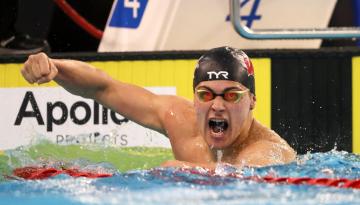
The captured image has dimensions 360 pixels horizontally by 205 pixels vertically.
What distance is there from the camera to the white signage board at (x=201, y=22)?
4.77 m

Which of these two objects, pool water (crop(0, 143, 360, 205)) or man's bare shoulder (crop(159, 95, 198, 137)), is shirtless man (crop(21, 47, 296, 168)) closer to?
man's bare shoulder (crop(159, 95, 198, 137))

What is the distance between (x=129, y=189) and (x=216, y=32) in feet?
7.14

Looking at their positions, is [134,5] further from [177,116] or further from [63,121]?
[177,116]

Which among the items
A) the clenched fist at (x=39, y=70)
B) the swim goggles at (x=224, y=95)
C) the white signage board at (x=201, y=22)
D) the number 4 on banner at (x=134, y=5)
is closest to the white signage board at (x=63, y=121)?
the white signage board at (x=201, y=22)

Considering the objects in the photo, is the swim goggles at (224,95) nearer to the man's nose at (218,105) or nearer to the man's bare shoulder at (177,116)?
the man's nose at (218,105)

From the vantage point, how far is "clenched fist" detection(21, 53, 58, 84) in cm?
309

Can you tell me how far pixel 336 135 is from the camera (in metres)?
4.78

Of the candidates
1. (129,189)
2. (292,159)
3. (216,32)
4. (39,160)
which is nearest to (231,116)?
(292,159)

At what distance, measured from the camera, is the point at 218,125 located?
3.35 m

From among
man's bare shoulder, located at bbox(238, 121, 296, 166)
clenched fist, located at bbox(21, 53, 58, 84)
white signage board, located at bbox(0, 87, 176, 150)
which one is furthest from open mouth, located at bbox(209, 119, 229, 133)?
white signage board, located at bbox(0, 87, 176, 150)

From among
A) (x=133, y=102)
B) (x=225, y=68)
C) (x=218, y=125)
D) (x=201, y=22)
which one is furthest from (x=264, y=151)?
(x=201, y=22)

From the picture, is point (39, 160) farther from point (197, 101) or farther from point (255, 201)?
point (255, 201)

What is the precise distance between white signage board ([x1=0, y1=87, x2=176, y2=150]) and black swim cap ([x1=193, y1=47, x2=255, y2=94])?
1315 millimetres

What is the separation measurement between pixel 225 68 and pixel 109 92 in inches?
21.1
